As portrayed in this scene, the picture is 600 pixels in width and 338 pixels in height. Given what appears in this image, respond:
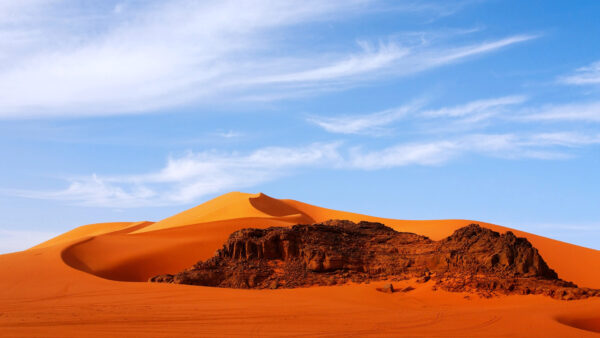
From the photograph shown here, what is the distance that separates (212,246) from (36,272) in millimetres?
8368

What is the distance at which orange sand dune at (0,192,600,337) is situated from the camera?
35.4ft

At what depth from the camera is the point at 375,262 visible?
1866 centimetres

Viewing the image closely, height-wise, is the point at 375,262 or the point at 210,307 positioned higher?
the point at 375,262

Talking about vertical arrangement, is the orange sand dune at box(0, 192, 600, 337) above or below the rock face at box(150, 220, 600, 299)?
below

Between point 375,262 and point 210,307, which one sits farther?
point 375,262

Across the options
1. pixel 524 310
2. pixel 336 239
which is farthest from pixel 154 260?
pixel 524 310

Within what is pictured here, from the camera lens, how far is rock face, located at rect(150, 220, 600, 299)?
16078 mm

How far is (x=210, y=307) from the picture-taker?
13.4 metres

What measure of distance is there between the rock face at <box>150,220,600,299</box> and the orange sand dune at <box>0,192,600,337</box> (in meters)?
0.78

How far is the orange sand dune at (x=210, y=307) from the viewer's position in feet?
35.4

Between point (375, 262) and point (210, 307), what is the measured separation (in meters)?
6.99

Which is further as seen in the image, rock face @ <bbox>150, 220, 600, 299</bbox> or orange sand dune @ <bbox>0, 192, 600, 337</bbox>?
rock face @ <bbox>150, 220, 600, 299</bbox>

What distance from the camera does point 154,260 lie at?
24.9 metres

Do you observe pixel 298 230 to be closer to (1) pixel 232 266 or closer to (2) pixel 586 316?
(1) pixel 232 266
